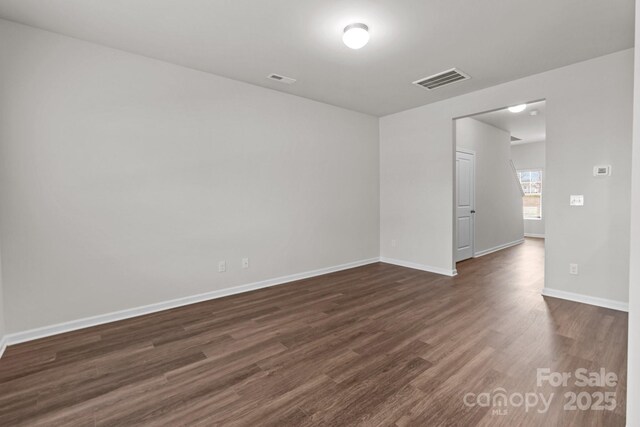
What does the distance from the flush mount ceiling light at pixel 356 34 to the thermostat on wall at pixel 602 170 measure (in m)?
2.98

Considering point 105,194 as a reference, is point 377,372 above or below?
below

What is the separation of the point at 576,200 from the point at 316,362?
354 cm

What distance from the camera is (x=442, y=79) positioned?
3818 millimetres

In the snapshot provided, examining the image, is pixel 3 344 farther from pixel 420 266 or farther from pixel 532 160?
pixel 532 160

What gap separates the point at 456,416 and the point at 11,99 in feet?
13.9

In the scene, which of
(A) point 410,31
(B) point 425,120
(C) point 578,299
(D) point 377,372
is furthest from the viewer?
(B) point 425,120

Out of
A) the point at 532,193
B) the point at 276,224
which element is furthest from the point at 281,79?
the point at 532,193

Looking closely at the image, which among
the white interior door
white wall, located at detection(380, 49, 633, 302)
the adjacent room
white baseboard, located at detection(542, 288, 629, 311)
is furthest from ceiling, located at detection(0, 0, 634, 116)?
white baseboard, located at detection(542, 288, 629, 311)

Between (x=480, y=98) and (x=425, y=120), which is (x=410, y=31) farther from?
(x=425, y=120)

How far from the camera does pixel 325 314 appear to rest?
126 inches

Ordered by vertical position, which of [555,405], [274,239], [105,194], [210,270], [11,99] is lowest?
[555,405]

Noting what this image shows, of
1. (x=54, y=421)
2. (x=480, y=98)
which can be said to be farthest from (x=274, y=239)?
(x=480, y=98)

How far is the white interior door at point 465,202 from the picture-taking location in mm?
5660

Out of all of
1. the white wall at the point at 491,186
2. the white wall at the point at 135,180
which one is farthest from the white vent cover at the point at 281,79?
the white wall at the point at 491,186
